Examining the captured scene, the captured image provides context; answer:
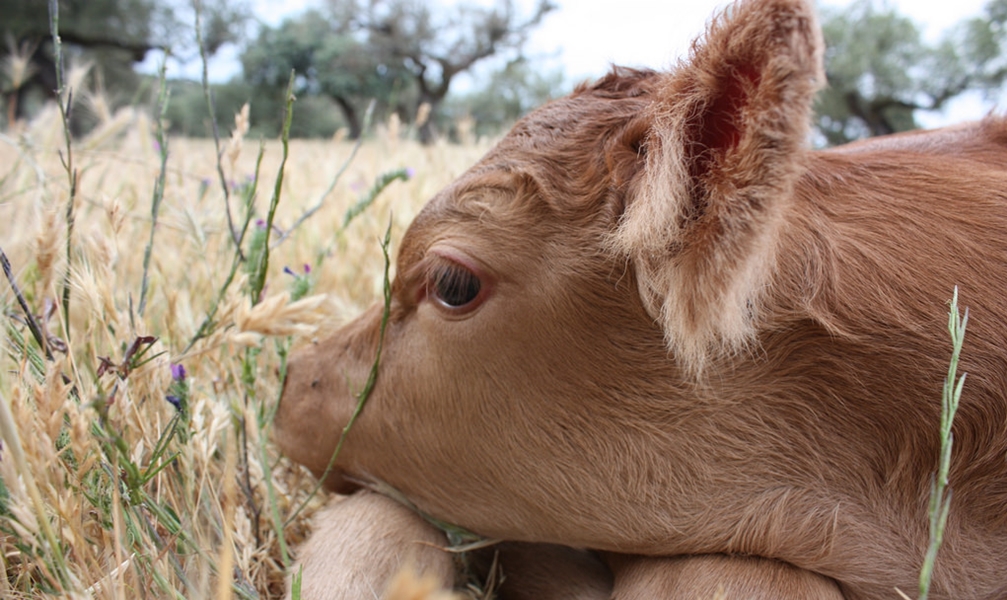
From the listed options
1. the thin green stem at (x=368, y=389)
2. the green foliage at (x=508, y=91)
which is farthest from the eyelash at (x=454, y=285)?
the green foliage at (x=508, y=91)

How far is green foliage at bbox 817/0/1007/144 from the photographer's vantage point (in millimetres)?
24797

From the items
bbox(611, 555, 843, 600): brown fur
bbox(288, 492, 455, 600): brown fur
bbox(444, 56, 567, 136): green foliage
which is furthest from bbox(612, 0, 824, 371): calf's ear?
bbox(444, 56, 567, 136): green foliage

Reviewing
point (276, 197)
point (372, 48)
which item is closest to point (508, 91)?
point (372, 48)

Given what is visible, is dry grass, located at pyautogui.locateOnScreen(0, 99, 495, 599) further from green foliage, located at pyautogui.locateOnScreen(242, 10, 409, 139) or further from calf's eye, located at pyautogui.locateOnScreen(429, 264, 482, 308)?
green foliage, located at pyautogui.locateOnScreen(242, 10, 409, 139)

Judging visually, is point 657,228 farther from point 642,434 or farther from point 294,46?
point 294,46

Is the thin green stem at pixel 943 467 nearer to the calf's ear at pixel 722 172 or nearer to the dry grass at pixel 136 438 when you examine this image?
the calf's ear at pixel 722 172

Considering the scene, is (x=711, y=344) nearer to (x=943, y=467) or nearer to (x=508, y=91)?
(x=943, y=467)

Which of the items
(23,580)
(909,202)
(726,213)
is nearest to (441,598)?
(726,213)

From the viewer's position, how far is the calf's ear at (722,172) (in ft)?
3.27

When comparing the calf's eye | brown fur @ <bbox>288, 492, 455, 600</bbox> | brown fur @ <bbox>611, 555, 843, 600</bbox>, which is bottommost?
brown fur @ <bbox>288, 492, 455, 600</bbox>

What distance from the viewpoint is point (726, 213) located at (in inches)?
43.4

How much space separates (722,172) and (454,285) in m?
0.66

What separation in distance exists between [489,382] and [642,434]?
361 mm

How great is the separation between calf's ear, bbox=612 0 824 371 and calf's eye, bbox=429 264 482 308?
0.36m
